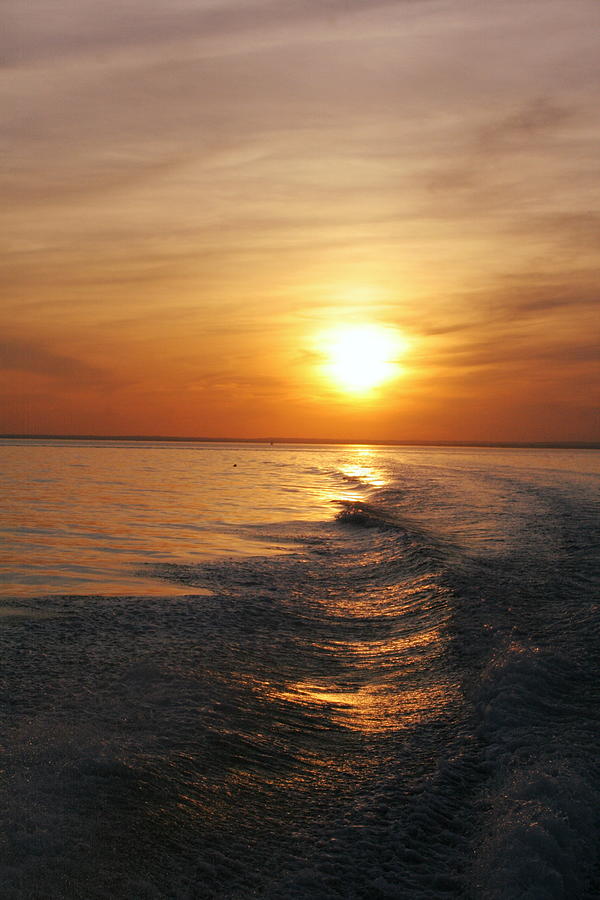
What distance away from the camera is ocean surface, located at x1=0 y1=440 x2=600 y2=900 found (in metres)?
4.20

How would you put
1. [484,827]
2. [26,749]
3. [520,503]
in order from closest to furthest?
[484,827], [26,749], [520,503]

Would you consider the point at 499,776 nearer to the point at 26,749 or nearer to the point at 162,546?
the point at 26,749

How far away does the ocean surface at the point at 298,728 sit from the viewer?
4199mm

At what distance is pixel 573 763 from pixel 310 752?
2.22 meters

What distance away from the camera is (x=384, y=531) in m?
20.3

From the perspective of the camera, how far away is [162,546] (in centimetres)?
1669

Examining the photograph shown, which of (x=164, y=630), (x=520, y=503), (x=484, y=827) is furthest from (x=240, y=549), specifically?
(x=520, y=503)

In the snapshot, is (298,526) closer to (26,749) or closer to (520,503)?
(520,503)

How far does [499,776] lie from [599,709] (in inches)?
78.2

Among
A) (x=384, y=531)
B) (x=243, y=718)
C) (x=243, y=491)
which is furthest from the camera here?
(x=243, y=491)

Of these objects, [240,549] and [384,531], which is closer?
[240,549]

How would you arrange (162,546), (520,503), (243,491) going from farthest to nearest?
1. (243,491)
2. (520,503)
3. (162,546)

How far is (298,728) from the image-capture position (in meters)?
6.36

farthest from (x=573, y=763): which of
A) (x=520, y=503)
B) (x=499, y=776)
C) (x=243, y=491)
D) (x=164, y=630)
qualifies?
(x=243, y=491)
